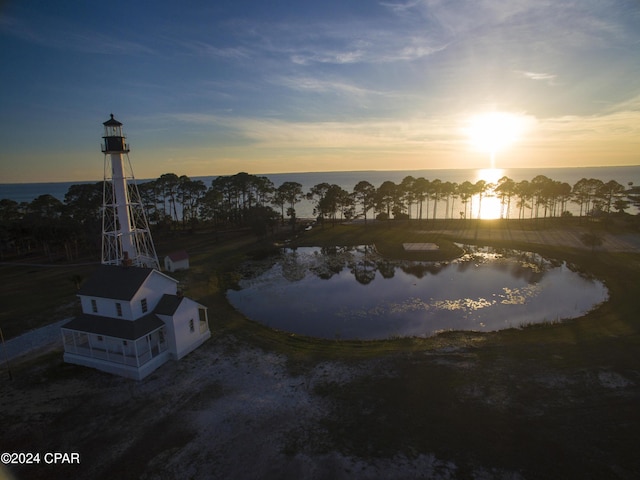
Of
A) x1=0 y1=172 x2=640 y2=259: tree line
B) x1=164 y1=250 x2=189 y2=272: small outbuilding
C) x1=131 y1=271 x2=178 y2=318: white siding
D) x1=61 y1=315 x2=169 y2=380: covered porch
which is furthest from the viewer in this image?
x1=0 y1=172 x2=640 y2=259: tree line

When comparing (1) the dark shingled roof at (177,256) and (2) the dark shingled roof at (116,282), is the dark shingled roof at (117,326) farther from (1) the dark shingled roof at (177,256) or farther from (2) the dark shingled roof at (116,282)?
(1) the dark shingled roof at (177,256)

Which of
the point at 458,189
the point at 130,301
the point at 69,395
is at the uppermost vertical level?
the point at 458,189

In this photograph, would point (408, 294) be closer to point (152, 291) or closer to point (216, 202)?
point (152, 291)

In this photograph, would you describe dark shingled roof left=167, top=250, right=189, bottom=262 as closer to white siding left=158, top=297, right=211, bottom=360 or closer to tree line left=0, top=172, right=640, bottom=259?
tree line left=0, top=172, right=640, bottom=259

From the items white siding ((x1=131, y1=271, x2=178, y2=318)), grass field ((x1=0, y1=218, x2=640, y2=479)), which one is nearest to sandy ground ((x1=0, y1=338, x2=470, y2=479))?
grass field ((x1=0, y1=218, x2=640, y2=479))

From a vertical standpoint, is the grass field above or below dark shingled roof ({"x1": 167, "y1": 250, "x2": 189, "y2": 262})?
below

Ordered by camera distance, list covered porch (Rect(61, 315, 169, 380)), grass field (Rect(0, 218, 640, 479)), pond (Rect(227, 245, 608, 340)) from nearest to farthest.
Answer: grass field (Rect(0, 218, 640, 479)) → covered porch (Rect(61, 315, 169, 380)) → pond (Rect(227, 245, 608, 340))

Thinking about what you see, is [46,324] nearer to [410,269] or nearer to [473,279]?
[410,269]

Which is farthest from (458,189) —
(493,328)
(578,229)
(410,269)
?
(493,328)
